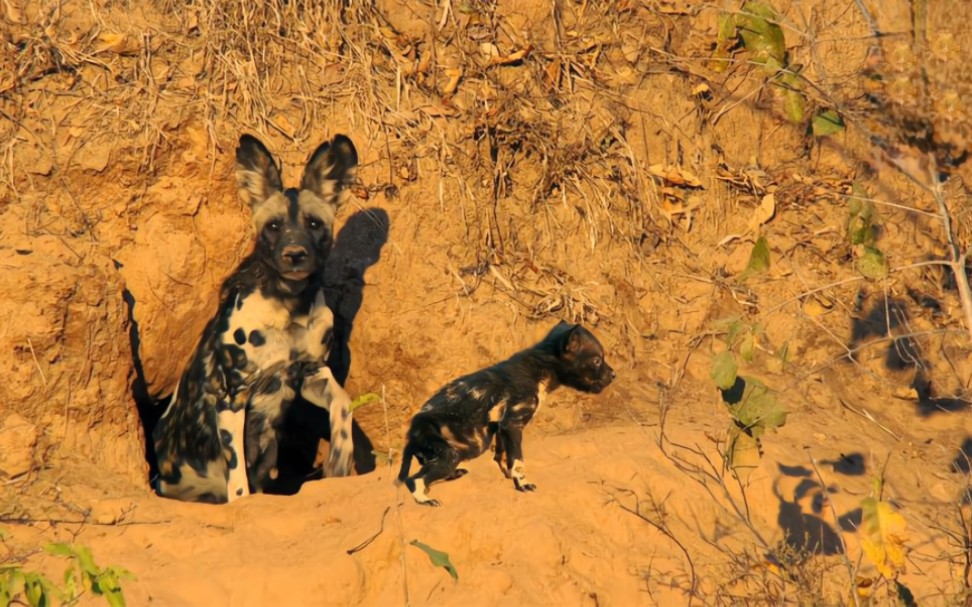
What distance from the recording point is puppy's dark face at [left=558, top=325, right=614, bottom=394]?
21.5 ft

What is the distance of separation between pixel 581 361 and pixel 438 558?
1.71 meters

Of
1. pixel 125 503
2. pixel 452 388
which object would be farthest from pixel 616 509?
pixel 125 503

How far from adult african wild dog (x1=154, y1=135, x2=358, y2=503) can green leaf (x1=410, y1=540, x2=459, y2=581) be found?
1.75 m

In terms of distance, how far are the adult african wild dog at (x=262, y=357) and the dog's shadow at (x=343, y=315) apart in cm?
68

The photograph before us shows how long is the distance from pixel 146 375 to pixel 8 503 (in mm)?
1856

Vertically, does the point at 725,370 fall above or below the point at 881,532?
above

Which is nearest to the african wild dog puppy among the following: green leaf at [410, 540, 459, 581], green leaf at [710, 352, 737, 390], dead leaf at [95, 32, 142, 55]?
green leaf at [410, 540, 459, 581]

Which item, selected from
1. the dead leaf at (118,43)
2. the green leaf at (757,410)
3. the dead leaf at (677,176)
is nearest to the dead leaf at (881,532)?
the green leaf at (757,410)

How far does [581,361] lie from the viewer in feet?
21.6

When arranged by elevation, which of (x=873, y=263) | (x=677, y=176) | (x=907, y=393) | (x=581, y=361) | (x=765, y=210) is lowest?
(x=907, y=393)

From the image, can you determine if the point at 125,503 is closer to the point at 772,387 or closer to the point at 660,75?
the point at 772,387

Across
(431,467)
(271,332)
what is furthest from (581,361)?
(271,332)

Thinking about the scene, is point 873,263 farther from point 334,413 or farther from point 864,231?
point 334,413

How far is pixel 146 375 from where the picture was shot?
7656 millimetres
